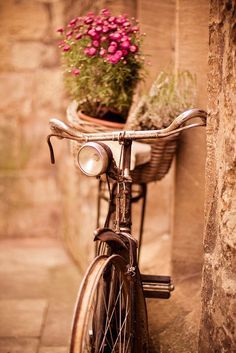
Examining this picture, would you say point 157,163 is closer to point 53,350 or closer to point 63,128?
point 63,128

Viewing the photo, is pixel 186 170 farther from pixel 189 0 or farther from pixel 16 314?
pixel 16 314

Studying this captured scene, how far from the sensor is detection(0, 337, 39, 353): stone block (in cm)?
309

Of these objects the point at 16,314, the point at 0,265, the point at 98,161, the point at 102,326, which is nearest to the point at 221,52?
the point at 98,161

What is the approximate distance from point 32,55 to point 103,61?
233 centimetres

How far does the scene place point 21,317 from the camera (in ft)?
11.8

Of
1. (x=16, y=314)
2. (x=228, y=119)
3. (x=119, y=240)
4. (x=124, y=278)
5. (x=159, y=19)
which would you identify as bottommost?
(x=16, y=314)

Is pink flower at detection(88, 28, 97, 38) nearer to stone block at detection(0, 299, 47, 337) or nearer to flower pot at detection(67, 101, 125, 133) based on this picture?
flower pot at detection(67, 101, 125, 133)

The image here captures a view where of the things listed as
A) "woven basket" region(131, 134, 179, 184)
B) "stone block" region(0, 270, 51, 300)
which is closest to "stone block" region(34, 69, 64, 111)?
"stone block" region(0, 270, 51, 300)

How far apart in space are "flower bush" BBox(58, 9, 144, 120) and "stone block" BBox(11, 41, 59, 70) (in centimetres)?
203

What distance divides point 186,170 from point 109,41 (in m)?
0.93

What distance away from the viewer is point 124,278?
2.34 m

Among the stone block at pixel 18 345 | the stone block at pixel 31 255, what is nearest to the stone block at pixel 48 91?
the stone block at pixel 31 255

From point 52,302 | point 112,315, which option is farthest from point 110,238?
point 52,302

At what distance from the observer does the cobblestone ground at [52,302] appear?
116 inches
